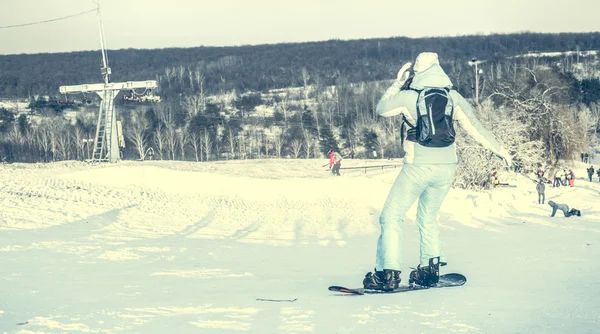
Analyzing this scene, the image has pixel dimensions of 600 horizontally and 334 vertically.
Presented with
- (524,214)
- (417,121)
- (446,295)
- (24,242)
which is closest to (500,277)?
(446,295)

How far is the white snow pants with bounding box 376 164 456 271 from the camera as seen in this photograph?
285 inches

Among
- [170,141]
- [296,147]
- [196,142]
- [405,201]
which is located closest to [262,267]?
[405,201]

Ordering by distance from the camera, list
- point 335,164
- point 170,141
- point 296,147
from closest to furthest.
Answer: point 335,164, point 296,147, point 170,141

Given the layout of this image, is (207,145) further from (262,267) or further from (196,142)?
(262,267)

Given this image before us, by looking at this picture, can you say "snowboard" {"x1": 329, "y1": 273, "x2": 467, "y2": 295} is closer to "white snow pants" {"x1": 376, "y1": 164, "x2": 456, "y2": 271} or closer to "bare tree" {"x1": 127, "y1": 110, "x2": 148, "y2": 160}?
"white snow pants" {"x1": 376, "y1": 164, "x2": 456, "y2": 271}

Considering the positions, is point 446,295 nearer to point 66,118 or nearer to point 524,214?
point 524,214

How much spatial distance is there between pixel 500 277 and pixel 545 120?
39.9 meters

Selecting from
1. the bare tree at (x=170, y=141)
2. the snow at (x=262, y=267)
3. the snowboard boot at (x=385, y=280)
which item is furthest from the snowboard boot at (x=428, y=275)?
the bare tree at (x=170, y=141)

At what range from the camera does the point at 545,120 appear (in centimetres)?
4566

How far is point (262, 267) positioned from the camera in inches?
398

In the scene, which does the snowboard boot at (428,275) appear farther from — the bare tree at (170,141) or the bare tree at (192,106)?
the bare tree at (192,106)

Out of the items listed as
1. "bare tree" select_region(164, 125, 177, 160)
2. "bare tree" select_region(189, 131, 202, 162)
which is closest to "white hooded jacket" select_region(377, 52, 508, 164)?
"bare tree" select_region(164, 125, 177, 160)

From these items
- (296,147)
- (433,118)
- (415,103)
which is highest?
(415,103)

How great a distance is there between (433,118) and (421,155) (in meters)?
0.37
